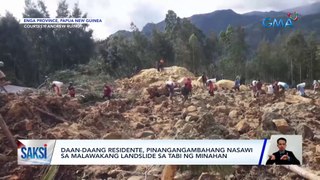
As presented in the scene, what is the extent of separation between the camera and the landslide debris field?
4.96m

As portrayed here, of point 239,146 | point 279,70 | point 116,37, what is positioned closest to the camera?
point 239,146

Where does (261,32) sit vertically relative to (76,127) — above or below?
above

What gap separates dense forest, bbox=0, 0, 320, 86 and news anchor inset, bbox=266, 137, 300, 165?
85 cm

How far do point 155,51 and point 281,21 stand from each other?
Answer: 161cm

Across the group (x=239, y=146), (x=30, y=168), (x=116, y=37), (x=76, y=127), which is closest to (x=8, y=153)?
(x=30, y=168)

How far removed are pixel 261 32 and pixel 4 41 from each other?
2.93 metres

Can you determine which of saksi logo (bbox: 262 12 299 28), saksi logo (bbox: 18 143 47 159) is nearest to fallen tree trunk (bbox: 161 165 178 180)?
saksi logo (bbox: 18 143 47 159)

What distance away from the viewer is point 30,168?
5070mm

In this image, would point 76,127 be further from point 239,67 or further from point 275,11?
point 275,11

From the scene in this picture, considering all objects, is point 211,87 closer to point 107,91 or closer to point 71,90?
point 107,91

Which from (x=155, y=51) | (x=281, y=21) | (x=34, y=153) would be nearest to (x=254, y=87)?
(x=281, y=21)

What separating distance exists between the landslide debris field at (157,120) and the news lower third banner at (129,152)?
123 millimetres

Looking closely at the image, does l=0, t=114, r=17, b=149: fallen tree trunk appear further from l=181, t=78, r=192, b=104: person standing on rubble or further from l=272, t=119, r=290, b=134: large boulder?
l=272, t=119, r=290, b=134: large boulder

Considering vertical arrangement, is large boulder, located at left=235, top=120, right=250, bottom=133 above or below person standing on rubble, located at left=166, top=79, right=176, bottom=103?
below
